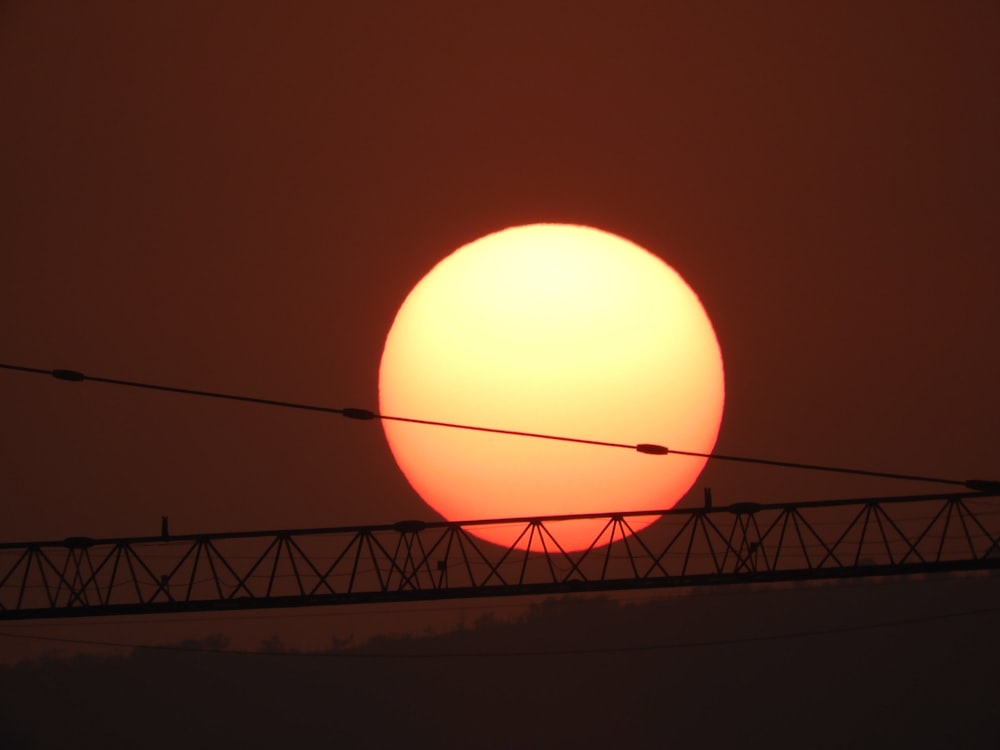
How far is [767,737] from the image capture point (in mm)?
50688

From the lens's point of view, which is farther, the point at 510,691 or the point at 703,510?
the point at 510,691

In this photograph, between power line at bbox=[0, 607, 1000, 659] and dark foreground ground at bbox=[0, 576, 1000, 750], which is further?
power line at bbox=[0, 607, 1000, 659]

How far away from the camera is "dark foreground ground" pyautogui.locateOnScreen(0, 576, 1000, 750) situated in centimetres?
5088

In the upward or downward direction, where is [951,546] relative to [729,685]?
upward

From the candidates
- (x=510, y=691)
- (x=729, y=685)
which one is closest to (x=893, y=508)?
(x=729, y=685)

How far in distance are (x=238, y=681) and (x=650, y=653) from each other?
1795cm

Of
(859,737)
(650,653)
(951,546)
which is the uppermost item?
(951,546)

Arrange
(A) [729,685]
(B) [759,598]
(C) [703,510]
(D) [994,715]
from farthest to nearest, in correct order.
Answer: (B) [759,598] < (A) [729,685] < (D) [994,715] < (C) [703,510]

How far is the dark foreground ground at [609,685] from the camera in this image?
5088 centimetres

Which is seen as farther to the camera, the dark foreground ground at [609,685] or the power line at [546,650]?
the power line at [546,650]

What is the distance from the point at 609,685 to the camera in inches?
2117

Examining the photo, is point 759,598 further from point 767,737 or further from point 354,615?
point 354,615

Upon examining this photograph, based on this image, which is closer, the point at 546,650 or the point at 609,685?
the point at 609,685

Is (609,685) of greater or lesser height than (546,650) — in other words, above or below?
below
